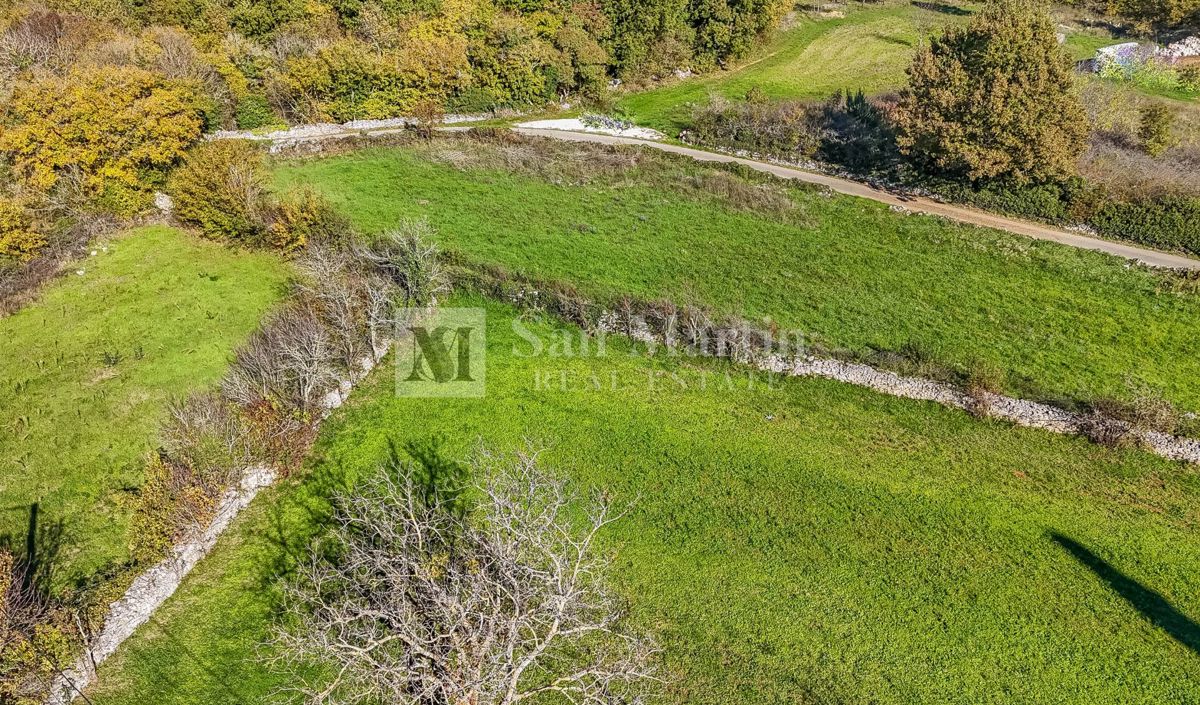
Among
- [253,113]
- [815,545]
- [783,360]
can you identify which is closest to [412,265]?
[783,360]

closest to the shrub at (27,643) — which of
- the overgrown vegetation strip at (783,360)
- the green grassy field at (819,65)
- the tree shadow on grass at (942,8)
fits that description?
the overgrown vegetation strip at (783,360)

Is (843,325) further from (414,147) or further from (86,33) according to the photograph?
(86,33)

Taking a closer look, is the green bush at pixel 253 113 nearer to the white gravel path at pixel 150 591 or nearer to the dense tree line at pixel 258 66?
the dense tree line at pixel 258 66

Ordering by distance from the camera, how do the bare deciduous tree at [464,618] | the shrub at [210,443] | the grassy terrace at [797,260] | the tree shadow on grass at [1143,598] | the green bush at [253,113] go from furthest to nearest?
the green bush at [253,113]
the grassy terrace at [797,260]
the shrub at [210,443]
the tree shadow on grass at [1143,598]
the bare deciduous tree at [464,618]

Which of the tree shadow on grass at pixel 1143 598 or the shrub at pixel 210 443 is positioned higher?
the shrub at pixel 210 443

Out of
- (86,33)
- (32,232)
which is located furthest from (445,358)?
(86,33)

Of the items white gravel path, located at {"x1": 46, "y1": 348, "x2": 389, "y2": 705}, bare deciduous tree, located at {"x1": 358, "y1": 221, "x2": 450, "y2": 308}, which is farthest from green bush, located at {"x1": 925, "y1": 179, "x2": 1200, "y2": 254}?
white gravel path, located at {"x1": 46, "y1": 348, "x2": 389, "y2": 705}

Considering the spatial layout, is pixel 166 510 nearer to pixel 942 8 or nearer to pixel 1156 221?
pixel 1156 221
